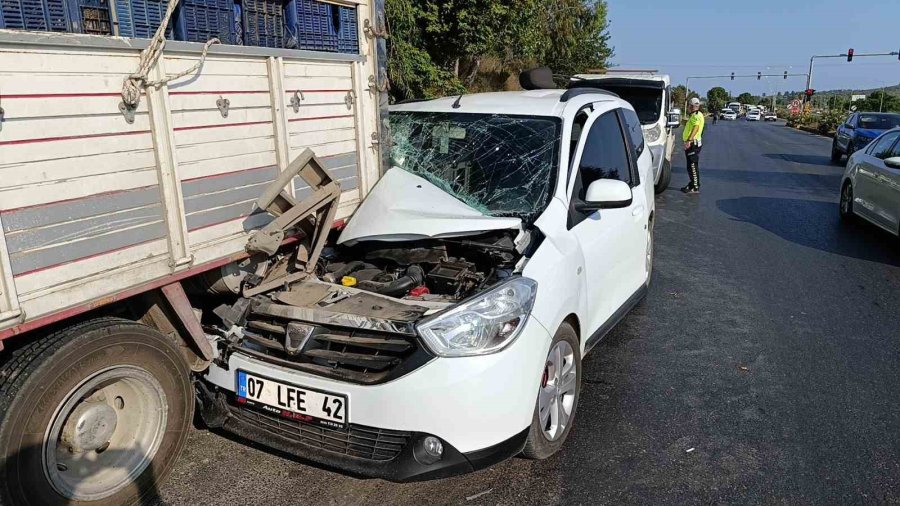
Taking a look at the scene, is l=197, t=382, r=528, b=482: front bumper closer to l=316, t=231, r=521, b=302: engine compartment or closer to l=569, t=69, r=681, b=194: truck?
l=316, t=231, r=521, b=302: engine compartment

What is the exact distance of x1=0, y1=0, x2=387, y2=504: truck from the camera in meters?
2.44

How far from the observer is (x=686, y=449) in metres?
3.59

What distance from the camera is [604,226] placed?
4.21 m

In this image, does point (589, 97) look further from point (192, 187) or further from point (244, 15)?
point (192, 187)

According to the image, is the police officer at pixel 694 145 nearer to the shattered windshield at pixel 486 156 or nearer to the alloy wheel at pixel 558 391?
the shattered windshield at pixel 486 156

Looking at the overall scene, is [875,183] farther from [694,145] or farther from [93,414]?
[93,414]

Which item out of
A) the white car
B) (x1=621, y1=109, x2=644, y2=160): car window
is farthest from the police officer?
the white car

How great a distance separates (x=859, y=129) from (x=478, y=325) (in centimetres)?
1852

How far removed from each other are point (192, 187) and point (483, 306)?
1451 mm

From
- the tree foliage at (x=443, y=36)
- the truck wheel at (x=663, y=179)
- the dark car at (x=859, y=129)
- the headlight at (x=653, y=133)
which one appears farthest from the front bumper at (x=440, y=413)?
the dark car at (x=859, y=129)

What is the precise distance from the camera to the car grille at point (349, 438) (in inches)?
115

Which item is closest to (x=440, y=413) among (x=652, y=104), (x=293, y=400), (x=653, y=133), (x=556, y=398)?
(x=293, y=400)

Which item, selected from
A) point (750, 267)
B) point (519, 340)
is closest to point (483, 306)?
point (519, 340)

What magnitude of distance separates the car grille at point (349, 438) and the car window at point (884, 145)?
832 centimetres
